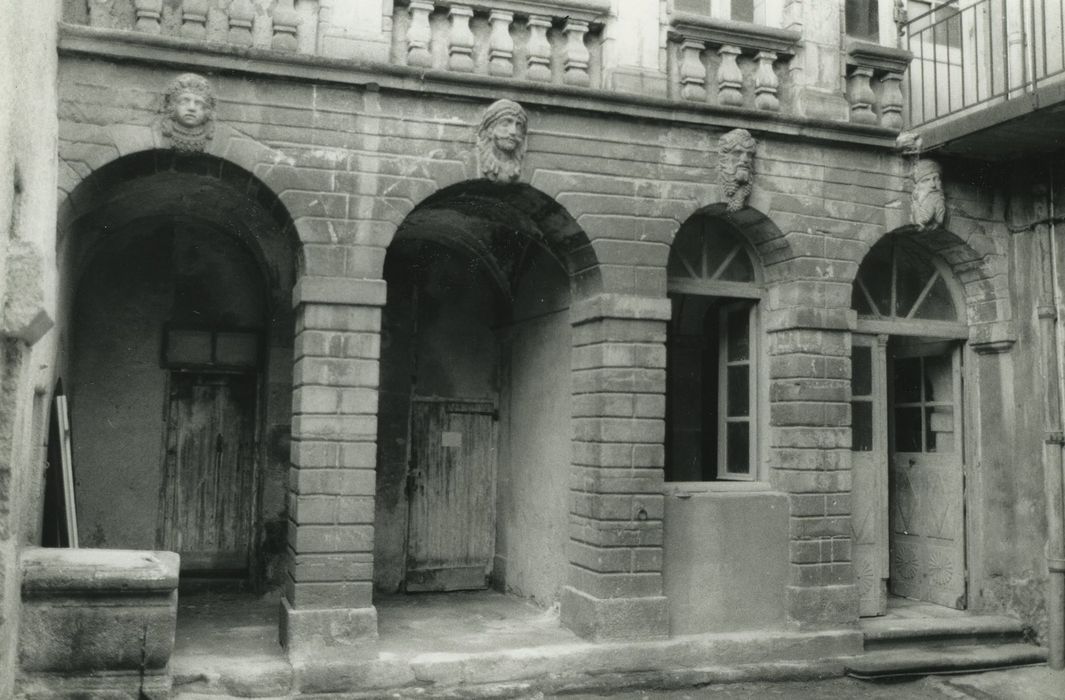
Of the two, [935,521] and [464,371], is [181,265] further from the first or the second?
[935,521]

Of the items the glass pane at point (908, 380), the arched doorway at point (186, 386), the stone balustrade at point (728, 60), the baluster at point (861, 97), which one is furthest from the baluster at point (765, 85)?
the arched doorway at point (186, 386)

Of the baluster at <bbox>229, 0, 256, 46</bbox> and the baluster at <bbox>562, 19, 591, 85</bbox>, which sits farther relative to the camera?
the baluster at <bbox>562, 19, 591, 85</bbox>

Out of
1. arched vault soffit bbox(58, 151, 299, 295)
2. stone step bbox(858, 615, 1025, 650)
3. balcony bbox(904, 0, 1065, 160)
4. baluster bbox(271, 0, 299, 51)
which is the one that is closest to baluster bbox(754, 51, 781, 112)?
balcony bbox(904, 0, 1065, 160)

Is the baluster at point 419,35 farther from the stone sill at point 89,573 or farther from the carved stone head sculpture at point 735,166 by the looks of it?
the stone sill at point 89,573

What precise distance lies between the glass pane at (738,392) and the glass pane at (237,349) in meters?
4.70

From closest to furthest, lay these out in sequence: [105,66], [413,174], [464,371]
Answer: [105,66] → [413,174] → [464,371]

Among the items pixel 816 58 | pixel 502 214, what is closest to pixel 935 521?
pixel 816 58

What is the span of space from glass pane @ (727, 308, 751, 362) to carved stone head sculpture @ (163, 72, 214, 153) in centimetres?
478

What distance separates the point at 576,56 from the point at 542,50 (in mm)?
283

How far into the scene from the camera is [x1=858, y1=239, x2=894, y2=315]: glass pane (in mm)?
9141

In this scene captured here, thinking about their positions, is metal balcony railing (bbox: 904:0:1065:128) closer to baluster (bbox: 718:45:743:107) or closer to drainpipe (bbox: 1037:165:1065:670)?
drainpipe (bbox: 1037:165:1065:670)

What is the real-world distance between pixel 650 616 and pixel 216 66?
17.3 ft

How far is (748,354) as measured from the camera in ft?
28.6

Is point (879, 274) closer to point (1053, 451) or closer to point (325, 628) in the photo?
point (1053, 451)
